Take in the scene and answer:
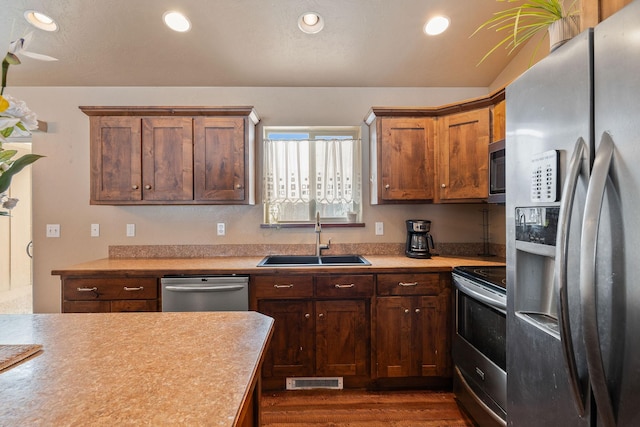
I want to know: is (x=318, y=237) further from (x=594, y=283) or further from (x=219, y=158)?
(x=594, y=283)

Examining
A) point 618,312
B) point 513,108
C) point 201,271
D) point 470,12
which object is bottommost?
point 201,271

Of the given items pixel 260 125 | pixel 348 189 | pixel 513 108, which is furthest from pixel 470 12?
pixel 260 125

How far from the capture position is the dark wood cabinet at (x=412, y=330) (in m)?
2.14

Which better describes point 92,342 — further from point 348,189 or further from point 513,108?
point 348,189

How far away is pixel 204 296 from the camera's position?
2100mm

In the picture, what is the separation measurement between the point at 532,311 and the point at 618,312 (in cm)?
38

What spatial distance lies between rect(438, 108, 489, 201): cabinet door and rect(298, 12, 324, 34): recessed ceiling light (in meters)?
1.23

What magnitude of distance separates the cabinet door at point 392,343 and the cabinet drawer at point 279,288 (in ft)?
1.83

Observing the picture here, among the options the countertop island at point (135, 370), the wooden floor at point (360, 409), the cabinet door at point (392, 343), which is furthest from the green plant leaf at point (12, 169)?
the cabinet door at point (392, 343)

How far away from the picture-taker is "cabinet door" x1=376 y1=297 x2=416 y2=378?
2137mm

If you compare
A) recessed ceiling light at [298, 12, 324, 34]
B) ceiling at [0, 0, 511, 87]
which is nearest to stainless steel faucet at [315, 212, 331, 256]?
ceiling at [0, 0, 511, 87]

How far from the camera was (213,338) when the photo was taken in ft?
3.13

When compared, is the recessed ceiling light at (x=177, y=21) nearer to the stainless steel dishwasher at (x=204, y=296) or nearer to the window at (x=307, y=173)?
the window at (x=307, y=173)

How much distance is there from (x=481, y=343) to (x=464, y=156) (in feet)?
4.51
